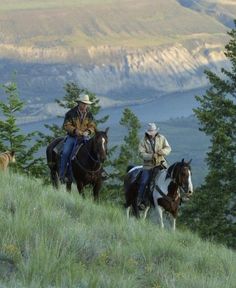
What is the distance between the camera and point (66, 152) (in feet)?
52.0

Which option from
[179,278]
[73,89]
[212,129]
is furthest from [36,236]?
[73,89]

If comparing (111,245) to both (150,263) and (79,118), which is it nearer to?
(150,263)

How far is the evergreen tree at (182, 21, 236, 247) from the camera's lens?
27.7 metres

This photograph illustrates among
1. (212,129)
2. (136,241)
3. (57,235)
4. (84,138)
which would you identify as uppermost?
(57,235)

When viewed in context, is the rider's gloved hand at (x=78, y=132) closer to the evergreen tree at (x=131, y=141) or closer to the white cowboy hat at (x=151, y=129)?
the white cowboy hat at (x=151, y=129)

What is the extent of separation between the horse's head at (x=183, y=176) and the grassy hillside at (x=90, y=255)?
312cm

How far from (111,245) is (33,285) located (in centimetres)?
259

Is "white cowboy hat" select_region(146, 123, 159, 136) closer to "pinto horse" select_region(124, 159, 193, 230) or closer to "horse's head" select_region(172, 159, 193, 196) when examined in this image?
"pinto horse" select_region(124, 159, 193, 230)

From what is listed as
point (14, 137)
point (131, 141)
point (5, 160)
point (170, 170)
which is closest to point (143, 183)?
point (170, 170)

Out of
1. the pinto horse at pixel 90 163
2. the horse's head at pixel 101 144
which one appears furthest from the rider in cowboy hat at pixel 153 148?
the pinto horse at pixel 90 163

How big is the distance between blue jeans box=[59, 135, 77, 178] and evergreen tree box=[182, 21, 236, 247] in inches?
473

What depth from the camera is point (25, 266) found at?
6027 millimetres

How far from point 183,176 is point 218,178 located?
15456 mm

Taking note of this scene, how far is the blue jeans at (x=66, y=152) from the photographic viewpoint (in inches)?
621
